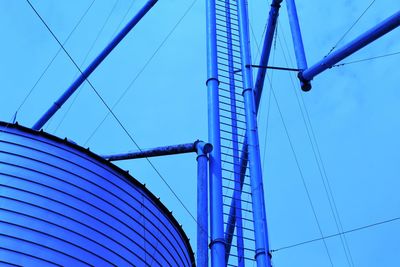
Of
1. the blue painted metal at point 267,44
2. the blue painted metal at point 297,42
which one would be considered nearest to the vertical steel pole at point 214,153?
the blue painted metal at point 267,44

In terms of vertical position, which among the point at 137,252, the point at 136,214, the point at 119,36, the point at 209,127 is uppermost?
the point at 119,36

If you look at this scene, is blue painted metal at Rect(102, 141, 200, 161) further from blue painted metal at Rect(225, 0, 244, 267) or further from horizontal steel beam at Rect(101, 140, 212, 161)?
blue painted metal at Rect(225, 0, 244, 267)

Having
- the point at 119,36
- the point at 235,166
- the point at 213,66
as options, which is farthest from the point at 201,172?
the point at 119,36

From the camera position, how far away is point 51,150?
867 cm

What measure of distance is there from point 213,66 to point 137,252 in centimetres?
354

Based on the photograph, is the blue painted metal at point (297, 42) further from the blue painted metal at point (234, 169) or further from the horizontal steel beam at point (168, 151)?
the horizontal steel beam at point (168, 151)

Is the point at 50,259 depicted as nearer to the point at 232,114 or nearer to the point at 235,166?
the point at 235,166

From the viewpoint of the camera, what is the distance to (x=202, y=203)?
29.6 feet

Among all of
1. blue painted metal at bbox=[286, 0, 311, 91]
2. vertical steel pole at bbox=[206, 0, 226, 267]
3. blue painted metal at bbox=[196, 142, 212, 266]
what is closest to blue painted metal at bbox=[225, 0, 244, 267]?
vertical steel pole at bbox=[206, 0, 226, 267]

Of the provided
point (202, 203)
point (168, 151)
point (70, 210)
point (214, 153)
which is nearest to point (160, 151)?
point (168, 151)

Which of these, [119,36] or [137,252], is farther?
[119,36]

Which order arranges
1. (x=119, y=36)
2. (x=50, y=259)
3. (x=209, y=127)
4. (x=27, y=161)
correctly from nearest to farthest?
(x=50, y=259) < (x=27, y=161) < (x=209, y=127) < (x=119, y=36)

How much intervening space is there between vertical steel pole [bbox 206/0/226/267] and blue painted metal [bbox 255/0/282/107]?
95 cm

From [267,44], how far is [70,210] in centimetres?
498
